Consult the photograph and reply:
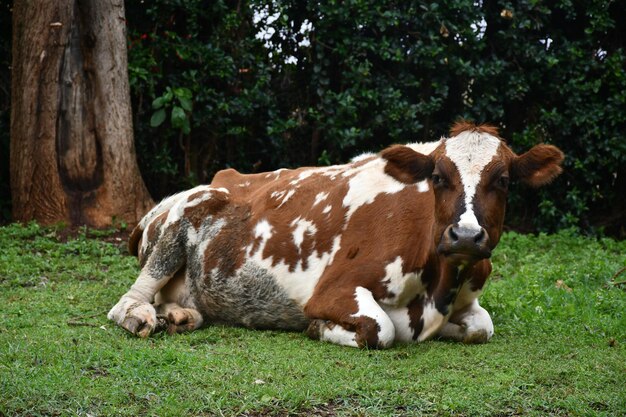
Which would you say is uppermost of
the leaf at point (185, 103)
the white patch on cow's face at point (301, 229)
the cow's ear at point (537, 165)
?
the leaf at point (185, 103)

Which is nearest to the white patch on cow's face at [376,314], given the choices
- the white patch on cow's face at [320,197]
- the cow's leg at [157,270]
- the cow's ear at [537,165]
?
the white patch on cow's face at [320,197]

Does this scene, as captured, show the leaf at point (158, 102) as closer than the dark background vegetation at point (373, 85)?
Yes

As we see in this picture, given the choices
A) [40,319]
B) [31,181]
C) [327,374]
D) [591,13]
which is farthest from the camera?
[591,13]

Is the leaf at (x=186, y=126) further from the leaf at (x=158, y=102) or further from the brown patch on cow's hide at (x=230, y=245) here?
the brown patch on cow's hide at (x=230, y=245)

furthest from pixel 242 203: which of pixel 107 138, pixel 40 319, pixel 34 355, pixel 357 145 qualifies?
pixel 357 145

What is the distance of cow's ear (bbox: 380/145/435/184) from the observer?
20.1 feet

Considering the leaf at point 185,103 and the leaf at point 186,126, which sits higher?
the leaf at point 185,103

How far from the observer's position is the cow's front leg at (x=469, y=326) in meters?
6.13

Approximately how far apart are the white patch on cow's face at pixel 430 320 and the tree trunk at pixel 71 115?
5124 mm

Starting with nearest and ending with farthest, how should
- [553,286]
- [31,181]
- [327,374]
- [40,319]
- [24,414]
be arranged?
[24,414], [327,374], [40,319], [553,286], [31,181]

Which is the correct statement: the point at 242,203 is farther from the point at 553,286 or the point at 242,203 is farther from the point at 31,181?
the point at 31,181

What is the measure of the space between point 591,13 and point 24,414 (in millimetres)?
9778

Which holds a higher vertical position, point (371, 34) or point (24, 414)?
point (371, 34)

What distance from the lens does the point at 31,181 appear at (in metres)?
9.99
